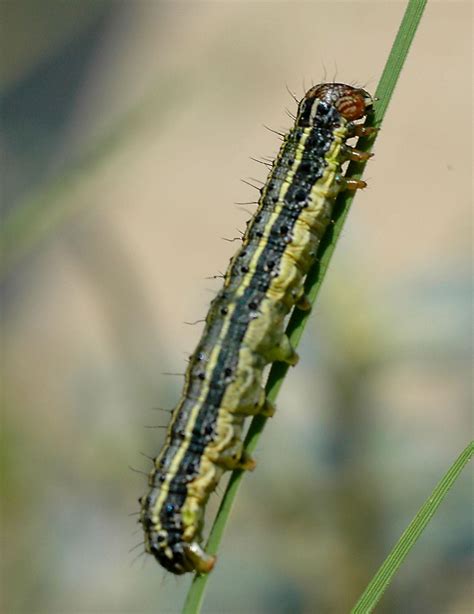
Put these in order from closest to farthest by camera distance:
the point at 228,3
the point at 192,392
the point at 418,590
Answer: the point at 192,392 → the point at 418,590 → the point at 228,3

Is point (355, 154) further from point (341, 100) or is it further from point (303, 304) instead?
point (303, 304)

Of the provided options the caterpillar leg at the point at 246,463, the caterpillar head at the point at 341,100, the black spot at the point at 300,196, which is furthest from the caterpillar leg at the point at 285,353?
the caterpillar head at the point at 341,100

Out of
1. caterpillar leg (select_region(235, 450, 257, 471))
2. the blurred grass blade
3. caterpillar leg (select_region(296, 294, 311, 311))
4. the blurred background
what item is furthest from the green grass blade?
the blurred background

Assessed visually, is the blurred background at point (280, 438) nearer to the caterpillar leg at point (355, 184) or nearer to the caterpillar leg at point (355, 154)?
the caterpillar leg at point (355, 154)

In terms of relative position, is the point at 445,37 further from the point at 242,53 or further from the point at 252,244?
the point at 252,244

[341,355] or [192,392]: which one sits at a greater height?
[341,355]

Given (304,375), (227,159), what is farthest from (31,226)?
(227,159)
